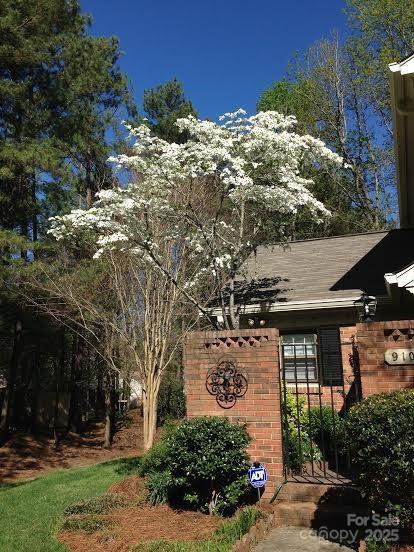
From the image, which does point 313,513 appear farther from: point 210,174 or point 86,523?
point 210,174

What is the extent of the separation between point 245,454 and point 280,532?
98 centimetres

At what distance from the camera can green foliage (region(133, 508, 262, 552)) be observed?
5.00 metres

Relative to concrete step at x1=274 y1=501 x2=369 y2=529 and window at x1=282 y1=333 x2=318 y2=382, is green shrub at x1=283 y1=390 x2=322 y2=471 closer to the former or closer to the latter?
concrete step at x1=274 y1=501 x2=369 y2=529

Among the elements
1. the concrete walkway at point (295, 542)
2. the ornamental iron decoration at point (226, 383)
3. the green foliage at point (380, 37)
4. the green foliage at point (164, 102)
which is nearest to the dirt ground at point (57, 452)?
the ornamental iron decoration at point (226, 383)

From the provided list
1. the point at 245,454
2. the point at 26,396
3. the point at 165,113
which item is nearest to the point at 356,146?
the point at 165,113

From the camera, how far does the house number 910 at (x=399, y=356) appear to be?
585cm

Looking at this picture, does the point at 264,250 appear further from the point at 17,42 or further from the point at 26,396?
the point at 26,396

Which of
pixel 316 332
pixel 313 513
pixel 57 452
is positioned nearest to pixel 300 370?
pixel 316 332

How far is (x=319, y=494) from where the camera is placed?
20.0ft

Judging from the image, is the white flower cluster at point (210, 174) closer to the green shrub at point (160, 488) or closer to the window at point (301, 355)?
the window at point (301, 355)

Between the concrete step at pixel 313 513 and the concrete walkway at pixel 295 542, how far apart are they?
0.41 feet

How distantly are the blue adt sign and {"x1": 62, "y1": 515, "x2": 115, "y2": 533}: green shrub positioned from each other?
1.81m

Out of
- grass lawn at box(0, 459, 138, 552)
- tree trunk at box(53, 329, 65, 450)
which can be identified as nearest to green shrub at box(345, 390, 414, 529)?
grass lawn at box(0, 459, 138, 552)

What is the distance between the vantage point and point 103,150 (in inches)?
→ 719
